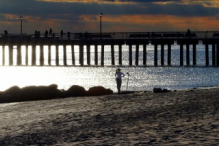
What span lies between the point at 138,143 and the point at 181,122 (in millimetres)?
3013

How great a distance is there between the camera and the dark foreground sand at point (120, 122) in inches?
610

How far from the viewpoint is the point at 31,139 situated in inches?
667

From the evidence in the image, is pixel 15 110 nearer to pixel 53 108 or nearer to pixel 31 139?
pixel 53 108

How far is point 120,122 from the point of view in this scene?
1853 centimetres

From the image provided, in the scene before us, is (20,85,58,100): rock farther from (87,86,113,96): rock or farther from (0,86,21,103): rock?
(87,86,113,96): rock

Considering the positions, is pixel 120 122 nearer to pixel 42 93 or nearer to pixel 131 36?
pixel 42 93

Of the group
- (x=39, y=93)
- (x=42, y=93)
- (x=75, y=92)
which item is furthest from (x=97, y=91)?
(x=39, y=93)

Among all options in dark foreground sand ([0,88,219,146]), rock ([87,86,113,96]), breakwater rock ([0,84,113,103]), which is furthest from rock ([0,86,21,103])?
dark foreground sand ([0,88,219,146])

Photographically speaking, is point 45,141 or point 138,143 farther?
point 45,141

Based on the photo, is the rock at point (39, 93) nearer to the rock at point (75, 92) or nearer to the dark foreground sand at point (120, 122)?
the rock at point (75, 92)

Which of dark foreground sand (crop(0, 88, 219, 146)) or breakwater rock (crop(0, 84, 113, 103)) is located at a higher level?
breakwater rock (crop(0, 84, 113, 103))

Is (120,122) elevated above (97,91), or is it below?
below

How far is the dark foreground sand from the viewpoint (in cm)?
1548

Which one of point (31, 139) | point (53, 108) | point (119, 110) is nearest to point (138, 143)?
point (31, 139)
